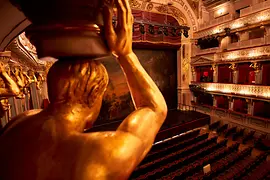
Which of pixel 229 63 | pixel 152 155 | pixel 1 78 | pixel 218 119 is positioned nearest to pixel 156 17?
pixel 229 63

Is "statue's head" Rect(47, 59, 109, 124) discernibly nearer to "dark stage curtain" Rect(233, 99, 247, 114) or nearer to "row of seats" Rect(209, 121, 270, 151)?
"row of seats" Rect(209, 121, 270, 151)

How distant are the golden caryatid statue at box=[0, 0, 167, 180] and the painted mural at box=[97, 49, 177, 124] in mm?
12331

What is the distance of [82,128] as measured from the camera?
70 cm

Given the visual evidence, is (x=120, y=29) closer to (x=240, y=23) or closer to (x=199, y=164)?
(x=199, y=164)

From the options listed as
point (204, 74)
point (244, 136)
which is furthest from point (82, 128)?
point (204, 74)

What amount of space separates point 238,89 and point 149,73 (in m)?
7.05

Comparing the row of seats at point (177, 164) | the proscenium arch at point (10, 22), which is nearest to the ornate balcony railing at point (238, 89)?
the row of seats at point (177, 164)

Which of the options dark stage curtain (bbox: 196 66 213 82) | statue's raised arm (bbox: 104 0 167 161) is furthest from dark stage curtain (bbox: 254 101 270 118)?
statue's raised arm (bbox: 104 0 167 161)

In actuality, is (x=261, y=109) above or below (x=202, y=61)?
below

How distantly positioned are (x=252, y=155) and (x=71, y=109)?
11.4 m

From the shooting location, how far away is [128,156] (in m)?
0.60

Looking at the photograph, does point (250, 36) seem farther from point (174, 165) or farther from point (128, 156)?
point (128, 156)

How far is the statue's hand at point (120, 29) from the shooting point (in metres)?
0.66

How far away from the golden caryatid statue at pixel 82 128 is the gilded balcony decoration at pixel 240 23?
1370cm
